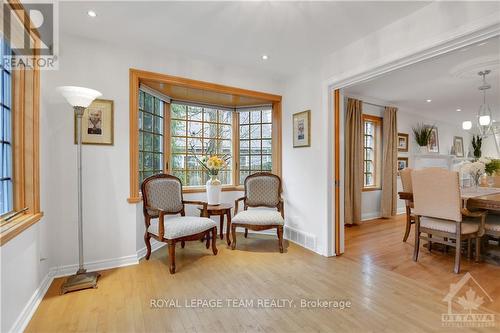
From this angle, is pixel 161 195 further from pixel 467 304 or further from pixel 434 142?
pixel 434 142

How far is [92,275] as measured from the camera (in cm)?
236

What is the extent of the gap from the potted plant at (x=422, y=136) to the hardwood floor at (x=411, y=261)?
8.66ft

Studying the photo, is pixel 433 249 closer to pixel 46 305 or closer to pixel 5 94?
pixel 46 305

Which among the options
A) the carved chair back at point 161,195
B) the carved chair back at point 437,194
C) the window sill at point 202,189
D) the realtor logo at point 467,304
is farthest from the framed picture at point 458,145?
the carved chair back at point 161,195

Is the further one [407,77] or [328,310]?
[407,77]

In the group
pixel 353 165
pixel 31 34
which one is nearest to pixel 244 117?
pixel 353 165

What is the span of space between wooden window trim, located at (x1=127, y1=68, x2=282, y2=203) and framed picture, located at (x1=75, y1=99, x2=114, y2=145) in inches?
8.0

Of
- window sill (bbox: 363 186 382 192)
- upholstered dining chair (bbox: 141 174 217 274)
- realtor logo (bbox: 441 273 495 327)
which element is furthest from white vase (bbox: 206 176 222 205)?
window sill (bbox: 363 186 382 192)

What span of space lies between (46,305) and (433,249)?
4354 millimetres

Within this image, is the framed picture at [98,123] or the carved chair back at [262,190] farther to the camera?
the carved chair back at [262,190]

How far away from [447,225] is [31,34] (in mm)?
4387

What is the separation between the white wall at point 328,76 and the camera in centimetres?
183

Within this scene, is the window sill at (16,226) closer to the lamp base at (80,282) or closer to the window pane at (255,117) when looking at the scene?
the lamp base at (80,282)

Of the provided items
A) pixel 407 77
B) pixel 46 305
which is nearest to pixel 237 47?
pixel 407 77
